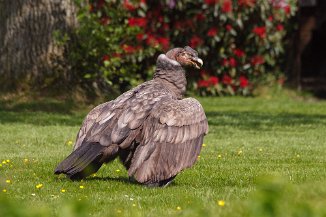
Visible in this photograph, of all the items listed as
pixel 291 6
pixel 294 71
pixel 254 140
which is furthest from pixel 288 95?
pixel 254 140

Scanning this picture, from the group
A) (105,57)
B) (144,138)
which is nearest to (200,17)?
(105,57)

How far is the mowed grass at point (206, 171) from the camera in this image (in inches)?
247

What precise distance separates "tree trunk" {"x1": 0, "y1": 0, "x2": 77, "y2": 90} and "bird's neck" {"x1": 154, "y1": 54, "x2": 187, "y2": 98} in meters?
8.76

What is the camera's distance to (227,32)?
Answer: 2309 cm

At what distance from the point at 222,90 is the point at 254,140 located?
915 centimetres

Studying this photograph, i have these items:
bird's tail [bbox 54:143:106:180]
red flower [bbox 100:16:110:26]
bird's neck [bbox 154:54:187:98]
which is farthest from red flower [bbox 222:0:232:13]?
bird's tail [bbox 54:143:106:180]

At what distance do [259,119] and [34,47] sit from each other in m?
4.56

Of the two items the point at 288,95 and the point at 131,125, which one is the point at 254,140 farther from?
the point at 288,95

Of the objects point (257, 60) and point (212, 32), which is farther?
point (257, 60)

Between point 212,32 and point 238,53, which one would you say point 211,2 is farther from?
point 238,53

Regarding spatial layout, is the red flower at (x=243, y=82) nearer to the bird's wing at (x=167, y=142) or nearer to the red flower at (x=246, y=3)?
the red flower at (x=246, y=3)

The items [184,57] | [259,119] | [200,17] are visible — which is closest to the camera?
[184,57]

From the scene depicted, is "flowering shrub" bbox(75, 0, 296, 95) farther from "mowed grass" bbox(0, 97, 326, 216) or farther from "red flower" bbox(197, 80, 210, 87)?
"mowed grass" bbox(0, 97, 326, 216)

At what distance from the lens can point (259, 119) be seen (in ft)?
60.2
